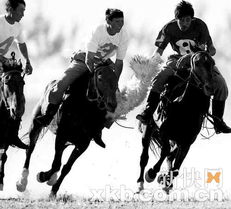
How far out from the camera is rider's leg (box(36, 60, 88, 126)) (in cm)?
1075

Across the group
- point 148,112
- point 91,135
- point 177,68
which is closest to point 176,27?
point 177,68

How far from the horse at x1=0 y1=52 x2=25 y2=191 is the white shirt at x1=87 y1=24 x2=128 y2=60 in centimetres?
152

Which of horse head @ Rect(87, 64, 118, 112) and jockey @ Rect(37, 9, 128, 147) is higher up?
jockey @ Rect(37, 9, 128, 147)

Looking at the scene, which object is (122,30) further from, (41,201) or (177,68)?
(41,201)

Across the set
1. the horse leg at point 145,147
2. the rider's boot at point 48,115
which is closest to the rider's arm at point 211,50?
the horse leg at point 145,147

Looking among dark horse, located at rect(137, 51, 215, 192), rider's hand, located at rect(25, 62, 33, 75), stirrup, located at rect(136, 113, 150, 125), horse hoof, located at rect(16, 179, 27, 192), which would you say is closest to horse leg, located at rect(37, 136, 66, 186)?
horse hoof, located at rect(16, 179, 27, 192)

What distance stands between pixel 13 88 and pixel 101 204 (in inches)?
111

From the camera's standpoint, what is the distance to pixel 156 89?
11.2m

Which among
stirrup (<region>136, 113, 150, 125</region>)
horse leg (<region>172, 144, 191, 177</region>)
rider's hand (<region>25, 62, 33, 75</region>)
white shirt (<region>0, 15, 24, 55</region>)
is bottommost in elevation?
horse leg (<region>172, 144, 191, 177</region>)

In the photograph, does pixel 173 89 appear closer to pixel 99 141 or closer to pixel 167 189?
pixel 99 141

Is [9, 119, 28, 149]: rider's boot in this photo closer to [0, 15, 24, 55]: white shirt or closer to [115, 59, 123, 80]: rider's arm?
[0, 15, 24, 55]: white shirt

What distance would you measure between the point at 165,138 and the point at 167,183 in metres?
0.82

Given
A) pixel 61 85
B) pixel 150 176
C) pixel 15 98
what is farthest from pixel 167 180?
pixel 15 98

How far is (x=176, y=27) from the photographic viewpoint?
11352 mm
